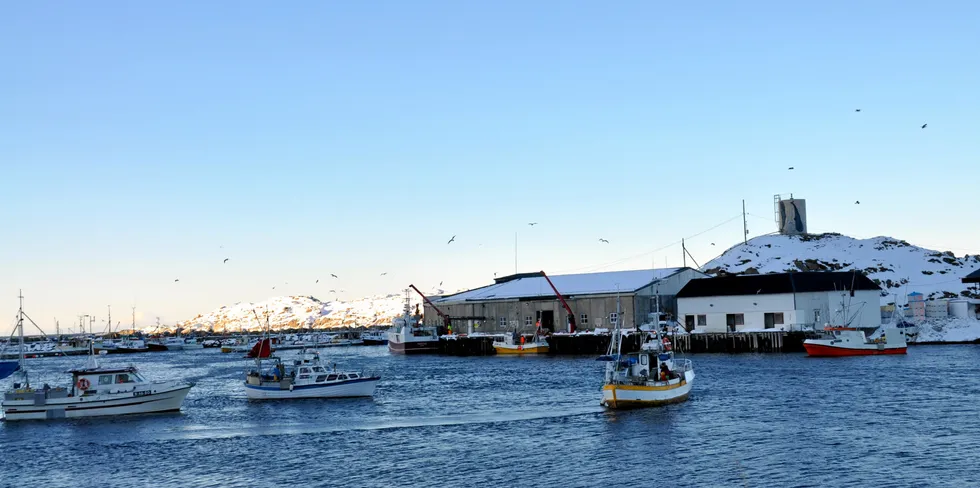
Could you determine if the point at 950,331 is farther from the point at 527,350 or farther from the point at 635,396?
the point at 635,396

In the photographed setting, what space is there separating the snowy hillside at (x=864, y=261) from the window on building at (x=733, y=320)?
159 feet

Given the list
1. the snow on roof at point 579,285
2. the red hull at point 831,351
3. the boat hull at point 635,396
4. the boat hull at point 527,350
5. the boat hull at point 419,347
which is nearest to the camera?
the boat hull at point 635,396

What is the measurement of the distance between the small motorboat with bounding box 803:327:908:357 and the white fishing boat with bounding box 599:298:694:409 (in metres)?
39.3

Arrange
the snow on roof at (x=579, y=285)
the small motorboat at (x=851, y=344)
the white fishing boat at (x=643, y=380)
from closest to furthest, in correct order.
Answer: the white fishing boat at (x=643, y=380)
the small motorboat at (x=851, y=344)
the snow on roof at (x=579, y=285)

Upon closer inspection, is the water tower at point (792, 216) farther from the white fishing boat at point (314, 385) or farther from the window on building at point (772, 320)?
the white fishing boat at point (314, 385)

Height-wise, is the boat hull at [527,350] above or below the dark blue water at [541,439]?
above

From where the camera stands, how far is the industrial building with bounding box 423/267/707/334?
355ft

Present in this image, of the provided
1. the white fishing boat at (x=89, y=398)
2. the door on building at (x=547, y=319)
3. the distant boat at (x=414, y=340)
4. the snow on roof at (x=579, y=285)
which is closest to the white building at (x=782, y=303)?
the snow on roof at (x=579, y=285)

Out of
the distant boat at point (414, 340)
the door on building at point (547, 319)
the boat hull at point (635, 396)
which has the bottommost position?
the boat hull at point (635, 396)

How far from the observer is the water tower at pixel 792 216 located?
19025 centimetres

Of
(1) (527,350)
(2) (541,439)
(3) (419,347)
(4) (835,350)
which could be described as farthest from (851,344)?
Result: (3) (419,347)

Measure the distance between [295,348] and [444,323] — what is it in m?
70.2

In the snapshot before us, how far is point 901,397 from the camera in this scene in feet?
163

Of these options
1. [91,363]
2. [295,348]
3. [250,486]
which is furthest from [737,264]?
[250,486]
